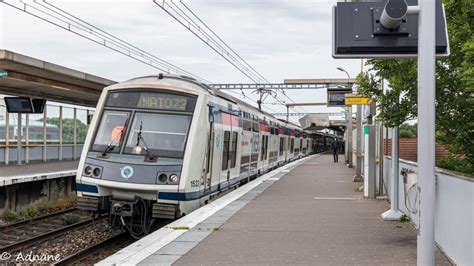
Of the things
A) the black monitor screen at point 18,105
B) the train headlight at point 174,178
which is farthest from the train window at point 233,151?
the black monitor screen at point 18,105

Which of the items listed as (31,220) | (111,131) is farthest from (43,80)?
(111,131)

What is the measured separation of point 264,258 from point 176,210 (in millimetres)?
3189

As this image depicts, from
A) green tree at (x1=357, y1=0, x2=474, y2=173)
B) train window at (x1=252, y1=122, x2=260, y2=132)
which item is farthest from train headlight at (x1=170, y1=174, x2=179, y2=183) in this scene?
train window at (x1=252, y1=122, x2=260, y2=132)

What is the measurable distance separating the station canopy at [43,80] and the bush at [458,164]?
33.8ft

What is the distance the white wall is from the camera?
5.45 meters

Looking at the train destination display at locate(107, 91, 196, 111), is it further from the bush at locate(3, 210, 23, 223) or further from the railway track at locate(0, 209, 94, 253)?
the bush at locate(3, 210, 23, 223)

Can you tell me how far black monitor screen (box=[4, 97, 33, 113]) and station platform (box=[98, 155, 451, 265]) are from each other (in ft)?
29.8

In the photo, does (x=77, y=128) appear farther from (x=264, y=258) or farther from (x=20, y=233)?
(x=264, y=258)

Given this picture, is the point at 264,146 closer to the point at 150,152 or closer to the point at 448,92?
the point at 150,152

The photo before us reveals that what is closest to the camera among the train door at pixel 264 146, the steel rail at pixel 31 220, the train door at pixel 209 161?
the train door at pixel 209 161

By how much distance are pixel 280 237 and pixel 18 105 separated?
1321cm

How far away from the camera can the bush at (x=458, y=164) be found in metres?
7.74

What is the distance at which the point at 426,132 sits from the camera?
4398mm

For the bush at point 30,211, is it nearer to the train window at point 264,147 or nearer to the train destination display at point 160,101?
the train destination display at point 160,101
